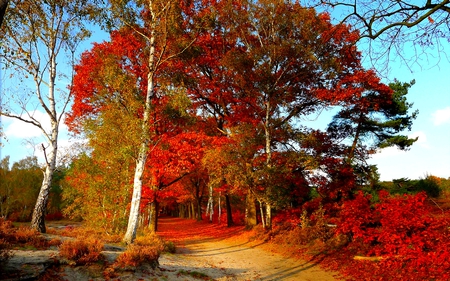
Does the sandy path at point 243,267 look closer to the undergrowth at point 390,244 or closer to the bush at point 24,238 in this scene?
the undergrowth at point 390,244

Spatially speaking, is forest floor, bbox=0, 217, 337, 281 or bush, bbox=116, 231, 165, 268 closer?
forest floor, bbox=0, 217, 337, 281

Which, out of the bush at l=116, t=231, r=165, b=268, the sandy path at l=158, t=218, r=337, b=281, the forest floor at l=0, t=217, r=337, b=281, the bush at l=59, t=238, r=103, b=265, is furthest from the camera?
the sandy path at l=158, t=218, r=337, b=281

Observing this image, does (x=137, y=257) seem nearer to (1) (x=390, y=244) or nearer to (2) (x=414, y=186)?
(1) (x=390, y=244)

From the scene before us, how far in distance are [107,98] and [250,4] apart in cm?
1110

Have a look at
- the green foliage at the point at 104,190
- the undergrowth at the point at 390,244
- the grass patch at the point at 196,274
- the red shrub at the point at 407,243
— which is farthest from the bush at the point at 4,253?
the red shrub at the point at 407,243

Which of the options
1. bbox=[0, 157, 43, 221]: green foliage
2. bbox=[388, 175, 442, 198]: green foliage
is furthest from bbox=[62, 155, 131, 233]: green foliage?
bbox=[0, 157, 43, 221]: green foliage

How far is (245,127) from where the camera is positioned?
1662cm

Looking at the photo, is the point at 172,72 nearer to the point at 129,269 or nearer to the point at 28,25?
the point at 28,25

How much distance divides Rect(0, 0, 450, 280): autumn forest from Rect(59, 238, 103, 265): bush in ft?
15.1

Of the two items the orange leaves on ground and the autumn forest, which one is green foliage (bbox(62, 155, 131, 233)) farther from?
the orange leaves on ground

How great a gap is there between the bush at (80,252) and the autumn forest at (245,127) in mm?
4614

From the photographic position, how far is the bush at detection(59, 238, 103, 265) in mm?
6617

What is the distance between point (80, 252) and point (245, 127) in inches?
461

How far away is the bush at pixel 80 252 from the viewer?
21.7 ft
